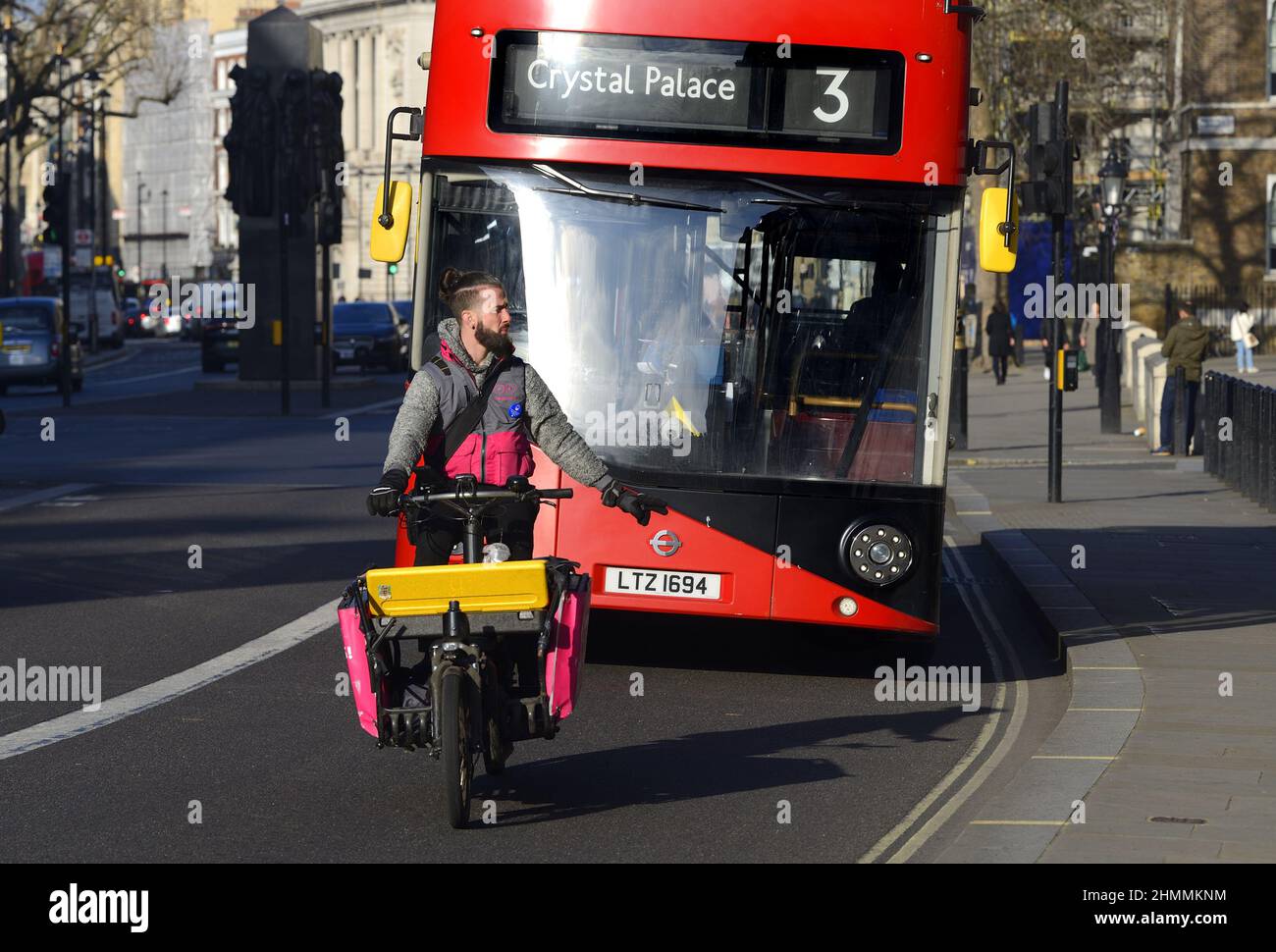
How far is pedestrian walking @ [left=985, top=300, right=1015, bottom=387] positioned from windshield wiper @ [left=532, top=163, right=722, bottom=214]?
3329cm

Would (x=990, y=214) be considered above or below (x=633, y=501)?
above

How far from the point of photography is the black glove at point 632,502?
694cm

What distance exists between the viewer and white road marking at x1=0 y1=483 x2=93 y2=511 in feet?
59.5

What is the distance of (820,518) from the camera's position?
9727 millimetres

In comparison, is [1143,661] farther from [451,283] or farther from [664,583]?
[451,283]

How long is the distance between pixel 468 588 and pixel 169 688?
3212mm

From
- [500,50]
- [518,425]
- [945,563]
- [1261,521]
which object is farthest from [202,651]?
[1261,521]

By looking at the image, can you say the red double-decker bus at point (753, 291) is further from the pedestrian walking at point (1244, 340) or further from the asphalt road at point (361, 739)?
the pedestrian walking at point (1244, 340)

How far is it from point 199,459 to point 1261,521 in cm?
1161

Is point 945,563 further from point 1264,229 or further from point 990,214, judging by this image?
point 1264,229

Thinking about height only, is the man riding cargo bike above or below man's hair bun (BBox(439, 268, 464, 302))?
below

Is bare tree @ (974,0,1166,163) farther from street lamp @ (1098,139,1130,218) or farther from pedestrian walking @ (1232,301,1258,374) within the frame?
street lamp @ (1098,139,1130,218)

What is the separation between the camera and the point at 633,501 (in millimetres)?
6953

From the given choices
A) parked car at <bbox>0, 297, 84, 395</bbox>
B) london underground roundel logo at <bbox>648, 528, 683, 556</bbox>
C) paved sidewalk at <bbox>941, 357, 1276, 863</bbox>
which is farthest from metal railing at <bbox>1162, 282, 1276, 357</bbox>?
london underground roundel logo at <bbox>648, 528, 683, 556</bbox>
